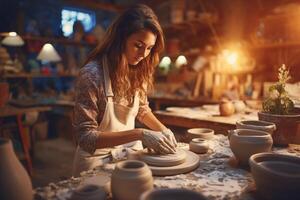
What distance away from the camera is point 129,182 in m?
1.06

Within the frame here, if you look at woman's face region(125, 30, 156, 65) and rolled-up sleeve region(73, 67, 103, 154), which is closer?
rolled-up sleeve region(73, 67, 103, 154)

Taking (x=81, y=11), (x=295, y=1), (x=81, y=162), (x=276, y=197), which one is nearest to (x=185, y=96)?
(x=295, y=1)

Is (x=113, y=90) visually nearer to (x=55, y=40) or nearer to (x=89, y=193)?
(x=89, y=193)

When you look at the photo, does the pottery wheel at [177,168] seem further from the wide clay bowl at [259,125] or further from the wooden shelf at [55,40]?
the wooden shelf at [55,40]

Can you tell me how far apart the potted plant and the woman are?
2.28 ft

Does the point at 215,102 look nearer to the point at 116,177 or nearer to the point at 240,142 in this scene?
the point at 240,142

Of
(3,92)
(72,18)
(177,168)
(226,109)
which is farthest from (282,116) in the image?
(72,18)

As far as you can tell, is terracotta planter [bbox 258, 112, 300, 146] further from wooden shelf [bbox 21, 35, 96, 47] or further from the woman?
wooden shelf [bbox 21, 35, 96, 47]

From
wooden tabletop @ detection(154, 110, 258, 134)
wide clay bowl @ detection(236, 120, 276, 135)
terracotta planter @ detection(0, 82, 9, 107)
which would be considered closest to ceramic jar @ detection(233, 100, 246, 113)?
wooden tabletop @ detection(154, 110, 258, 134)

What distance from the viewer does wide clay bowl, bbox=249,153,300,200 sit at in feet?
3.47

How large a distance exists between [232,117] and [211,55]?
3.07 m

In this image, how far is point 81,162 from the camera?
6.46 ft

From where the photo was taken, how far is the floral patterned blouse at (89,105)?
1.71 m

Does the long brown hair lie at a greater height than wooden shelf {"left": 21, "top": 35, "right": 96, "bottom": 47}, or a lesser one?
lesser
